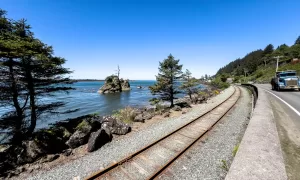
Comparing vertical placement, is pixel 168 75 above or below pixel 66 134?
above

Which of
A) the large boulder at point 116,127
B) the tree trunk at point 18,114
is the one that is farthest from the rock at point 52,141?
the large boulder at point 116,127

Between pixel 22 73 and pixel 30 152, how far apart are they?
485cm

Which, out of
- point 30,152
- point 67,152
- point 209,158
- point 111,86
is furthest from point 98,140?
point 111,86

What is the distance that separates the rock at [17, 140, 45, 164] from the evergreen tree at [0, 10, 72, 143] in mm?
2310

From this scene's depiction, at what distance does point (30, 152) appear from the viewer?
663cm

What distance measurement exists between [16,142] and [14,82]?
11.5ft

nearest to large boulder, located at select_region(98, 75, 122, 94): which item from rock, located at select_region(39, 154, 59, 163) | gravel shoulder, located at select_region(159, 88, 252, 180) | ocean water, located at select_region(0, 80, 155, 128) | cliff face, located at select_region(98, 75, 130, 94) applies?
cliff face, located at select_region(98, 75, 130, 94)

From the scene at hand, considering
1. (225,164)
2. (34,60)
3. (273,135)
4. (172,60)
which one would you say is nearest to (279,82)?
(172,60)

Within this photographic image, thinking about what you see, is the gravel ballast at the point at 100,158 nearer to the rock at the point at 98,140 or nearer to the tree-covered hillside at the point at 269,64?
the rock at the point at 98,140

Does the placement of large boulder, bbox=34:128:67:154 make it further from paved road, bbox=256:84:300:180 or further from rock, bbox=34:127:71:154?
paved road, bbox=256:84:300:180

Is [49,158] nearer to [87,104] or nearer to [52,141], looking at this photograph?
[52,141]

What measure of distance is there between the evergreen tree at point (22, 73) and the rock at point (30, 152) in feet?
7.58

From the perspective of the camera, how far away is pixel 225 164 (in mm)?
5305

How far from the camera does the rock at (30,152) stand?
643 centimetres
